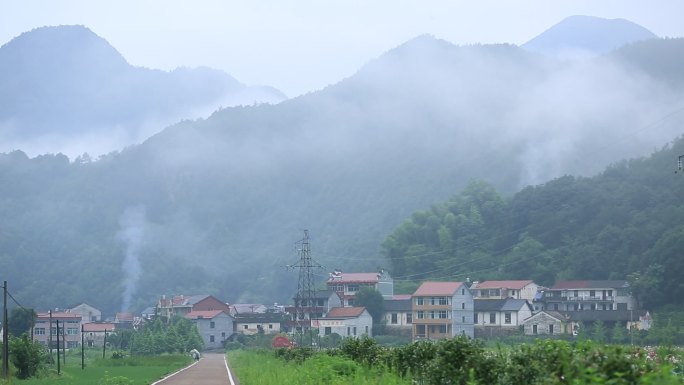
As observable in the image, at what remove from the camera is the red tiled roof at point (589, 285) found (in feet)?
262

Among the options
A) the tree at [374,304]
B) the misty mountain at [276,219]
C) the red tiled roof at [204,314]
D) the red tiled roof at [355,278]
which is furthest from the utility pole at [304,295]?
the misty mountain at [276,219]

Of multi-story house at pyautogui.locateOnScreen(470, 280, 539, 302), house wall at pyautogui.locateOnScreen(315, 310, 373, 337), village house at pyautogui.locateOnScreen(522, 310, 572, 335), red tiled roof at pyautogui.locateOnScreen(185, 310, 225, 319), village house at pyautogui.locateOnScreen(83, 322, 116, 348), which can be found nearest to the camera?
village house at pyautogui.locateOnScreen(522, 310, 572, 335)

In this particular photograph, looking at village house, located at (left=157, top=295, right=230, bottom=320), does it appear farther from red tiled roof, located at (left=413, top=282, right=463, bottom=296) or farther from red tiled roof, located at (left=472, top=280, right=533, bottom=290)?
red tiled roof, located at (left=472, top=280, right=533, bottom=290)

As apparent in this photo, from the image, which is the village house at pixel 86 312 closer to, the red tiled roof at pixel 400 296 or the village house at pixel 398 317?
the red tiled roof at pixel 400 296

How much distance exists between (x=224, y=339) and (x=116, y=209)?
347 feet

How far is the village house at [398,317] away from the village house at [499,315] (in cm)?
593

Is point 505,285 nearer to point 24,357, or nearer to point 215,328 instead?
point 215,328

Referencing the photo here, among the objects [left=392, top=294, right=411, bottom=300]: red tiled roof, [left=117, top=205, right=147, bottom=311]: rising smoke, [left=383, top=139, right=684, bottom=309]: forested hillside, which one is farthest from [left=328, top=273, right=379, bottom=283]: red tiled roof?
[left=117, top=205, right=147, bottom=311]: rising smoke

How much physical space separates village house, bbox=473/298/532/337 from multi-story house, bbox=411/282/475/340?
1.03m

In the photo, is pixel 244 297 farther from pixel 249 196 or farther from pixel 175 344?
pixel 175 344

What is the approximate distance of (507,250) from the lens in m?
106

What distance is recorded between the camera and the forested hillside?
270 feet

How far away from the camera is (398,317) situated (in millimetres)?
87188

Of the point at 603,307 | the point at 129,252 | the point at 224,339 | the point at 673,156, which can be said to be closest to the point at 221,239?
the point at 129,252
